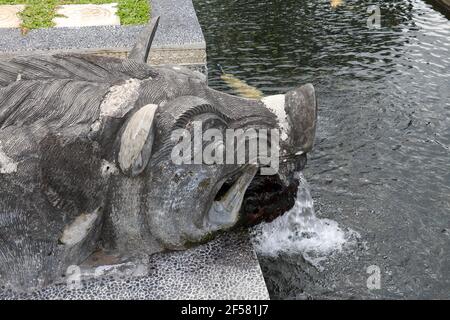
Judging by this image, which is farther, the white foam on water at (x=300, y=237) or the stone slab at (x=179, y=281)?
the white foam on water at (x=300, y=237)

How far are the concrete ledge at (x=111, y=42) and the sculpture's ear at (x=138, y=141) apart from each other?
3.60 meters

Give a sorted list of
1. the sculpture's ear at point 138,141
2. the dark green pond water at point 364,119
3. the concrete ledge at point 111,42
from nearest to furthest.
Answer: the sculpture's ear at point 138,141, the dark green pond water at point 364,119, the concrete ledge at point 111,42

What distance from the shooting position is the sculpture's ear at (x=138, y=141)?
9.64 feet

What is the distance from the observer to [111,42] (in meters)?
6.59

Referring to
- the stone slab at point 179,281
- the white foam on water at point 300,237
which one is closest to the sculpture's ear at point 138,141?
the stone slab at point 179,281

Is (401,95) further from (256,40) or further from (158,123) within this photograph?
(158,123)

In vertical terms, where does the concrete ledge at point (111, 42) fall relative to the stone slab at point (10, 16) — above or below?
below

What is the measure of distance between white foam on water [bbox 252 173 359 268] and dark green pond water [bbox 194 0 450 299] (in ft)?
0.22

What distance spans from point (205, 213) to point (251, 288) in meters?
0.55

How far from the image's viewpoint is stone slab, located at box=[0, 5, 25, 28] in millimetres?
7480

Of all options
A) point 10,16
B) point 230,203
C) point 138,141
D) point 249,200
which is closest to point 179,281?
point 230,203

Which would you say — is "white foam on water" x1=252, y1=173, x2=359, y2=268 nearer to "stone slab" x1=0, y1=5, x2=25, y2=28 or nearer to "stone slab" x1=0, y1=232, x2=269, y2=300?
"stone slab" x1=0, y1=232, x2=269, y2=300

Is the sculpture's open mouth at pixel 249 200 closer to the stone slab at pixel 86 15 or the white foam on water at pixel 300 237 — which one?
the white foam on water at pixel 300 237

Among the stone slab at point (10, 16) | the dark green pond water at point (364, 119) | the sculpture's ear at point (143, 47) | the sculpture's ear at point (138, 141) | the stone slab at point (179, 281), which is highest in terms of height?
the sculpture's ear at point (143, 47)
